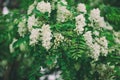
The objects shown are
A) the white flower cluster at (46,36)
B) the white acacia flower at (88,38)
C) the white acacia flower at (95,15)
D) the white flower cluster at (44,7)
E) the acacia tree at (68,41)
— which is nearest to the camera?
the white flower cluster at (46,36)

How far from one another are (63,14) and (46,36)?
0.71 metres

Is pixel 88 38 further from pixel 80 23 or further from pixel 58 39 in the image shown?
pixel 58 39

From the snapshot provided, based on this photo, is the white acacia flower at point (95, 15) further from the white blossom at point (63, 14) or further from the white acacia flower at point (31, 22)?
the white acacia flower at point (31, 22)

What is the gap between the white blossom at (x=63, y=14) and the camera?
6719 mm

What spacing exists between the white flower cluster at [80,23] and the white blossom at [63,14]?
0.24 m

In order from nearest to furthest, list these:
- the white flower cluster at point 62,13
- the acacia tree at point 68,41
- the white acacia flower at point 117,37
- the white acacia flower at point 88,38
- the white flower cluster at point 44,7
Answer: the acacia tree at point 68,41
the white acacia flower at point 88,38
the white flower cluster at point 44,7
the white flower cluster at point 62,13
the white acacia flower at point 117,37

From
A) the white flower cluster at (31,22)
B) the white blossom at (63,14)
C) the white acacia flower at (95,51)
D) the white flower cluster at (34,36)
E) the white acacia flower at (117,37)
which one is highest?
the white acacia flower at (117,37)

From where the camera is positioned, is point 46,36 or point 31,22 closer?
point 46,36

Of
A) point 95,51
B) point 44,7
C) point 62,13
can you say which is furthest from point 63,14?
point 95,51

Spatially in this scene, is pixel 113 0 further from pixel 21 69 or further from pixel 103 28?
pixel 103 28

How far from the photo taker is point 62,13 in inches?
268

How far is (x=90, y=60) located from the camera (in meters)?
7.14

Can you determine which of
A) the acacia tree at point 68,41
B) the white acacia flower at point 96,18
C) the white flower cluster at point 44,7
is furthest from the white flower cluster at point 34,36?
the white acacia flower at point 96,18

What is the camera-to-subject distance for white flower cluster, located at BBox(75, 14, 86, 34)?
21.0 ft
